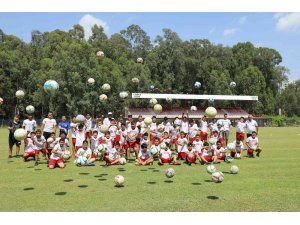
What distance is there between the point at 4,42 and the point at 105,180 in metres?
58.9

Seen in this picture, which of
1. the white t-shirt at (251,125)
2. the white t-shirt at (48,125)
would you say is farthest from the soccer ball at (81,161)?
the white t-shirt at (251,125)

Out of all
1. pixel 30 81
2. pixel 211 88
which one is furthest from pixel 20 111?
pixel 211 88

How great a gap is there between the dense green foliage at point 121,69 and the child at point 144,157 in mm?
35139

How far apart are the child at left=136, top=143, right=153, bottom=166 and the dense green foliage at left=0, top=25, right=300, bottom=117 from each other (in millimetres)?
35139

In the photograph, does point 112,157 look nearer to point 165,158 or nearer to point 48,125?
point 165,158

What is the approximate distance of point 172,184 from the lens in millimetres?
9031

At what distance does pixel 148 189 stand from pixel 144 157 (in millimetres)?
4300

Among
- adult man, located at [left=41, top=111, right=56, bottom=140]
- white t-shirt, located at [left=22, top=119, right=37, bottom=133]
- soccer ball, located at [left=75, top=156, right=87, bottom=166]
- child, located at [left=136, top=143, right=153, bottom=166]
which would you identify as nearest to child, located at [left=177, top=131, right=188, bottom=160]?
child, located at [left=136, top=143, right=153, bottom=166]

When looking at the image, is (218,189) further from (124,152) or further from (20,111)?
(20,111)

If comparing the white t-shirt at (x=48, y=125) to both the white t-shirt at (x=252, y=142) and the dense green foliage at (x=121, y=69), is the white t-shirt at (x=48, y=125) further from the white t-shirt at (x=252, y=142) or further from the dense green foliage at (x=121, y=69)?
the dense green foliage at (x=121, y=69)

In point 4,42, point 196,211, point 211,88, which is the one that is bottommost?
point 196,211

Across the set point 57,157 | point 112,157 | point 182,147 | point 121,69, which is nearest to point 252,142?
point 182,147

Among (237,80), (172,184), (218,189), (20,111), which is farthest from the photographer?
(237,80)

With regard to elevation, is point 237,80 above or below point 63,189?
above
